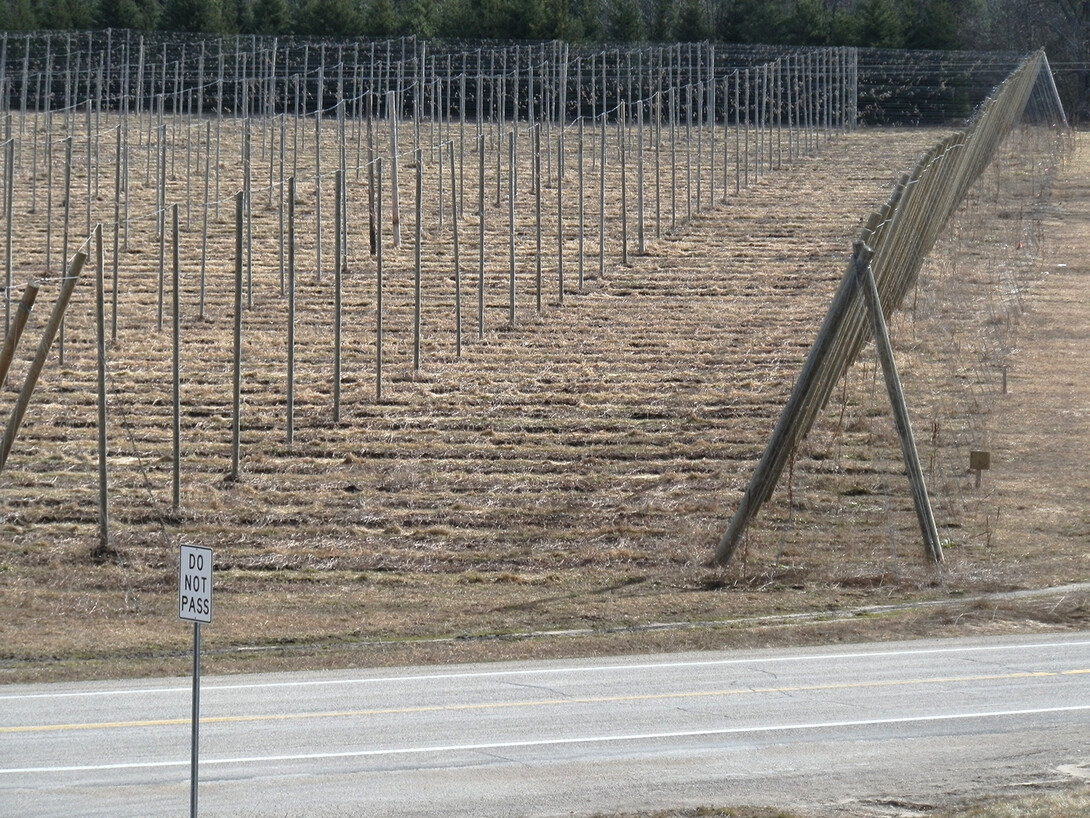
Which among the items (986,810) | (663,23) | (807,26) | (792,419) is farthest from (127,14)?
(986,810)

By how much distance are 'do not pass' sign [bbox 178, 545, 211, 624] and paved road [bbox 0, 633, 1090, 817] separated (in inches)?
59.6

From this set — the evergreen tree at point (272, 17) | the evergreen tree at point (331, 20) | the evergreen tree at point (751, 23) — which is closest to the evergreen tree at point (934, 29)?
the evergreen tree at point (751, 23)

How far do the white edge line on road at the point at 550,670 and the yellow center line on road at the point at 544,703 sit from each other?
1051 mm

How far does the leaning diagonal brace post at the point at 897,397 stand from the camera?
18.0 meters

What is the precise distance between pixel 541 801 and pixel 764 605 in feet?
22.9

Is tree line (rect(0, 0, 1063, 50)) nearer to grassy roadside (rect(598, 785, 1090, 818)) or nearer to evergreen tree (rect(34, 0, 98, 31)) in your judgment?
evergreen tree (rect(34, 0, 98, 31))

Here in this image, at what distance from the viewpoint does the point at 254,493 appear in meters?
22.2

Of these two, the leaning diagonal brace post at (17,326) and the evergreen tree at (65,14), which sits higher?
the evergreen tree at (65,14)

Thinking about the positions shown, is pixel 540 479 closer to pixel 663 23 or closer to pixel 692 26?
pixel 692 26

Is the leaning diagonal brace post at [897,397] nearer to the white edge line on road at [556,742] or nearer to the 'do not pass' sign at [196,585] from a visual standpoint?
the white edge line on road at [556,742]

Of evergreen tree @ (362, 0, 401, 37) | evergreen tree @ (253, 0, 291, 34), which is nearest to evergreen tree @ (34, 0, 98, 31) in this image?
evergreen tree @ (253, 0, 291, 34)

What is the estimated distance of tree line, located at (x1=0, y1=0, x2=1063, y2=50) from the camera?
217 ft

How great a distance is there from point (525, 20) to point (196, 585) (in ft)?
193

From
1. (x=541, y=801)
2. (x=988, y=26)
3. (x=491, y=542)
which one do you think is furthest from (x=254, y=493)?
(x=988, y=26)
